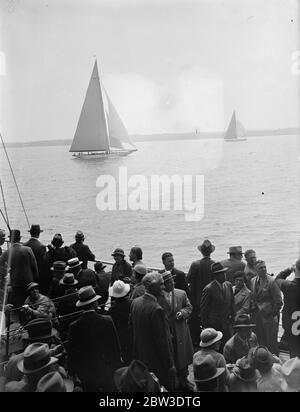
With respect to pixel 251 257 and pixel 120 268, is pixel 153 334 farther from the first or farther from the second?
pixel 120 268

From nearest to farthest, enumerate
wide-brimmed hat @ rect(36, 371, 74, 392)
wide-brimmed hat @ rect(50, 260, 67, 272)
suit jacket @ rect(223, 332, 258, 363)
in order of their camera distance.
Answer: wide-brimmed hat @ rect(36, 371, 74, 392)
suit jacket @ rect(223, 332, 258, 363)
wide-brimmed hat @ rect(50, 260, 67, 272)

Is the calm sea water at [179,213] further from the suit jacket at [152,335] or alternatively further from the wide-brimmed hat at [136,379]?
the wide-brimmed hat at [136,379]

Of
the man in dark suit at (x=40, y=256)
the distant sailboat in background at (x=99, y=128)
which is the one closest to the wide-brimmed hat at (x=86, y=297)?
the man in dark suit at (x=40, y=256)

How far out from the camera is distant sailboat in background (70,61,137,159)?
1275 inches

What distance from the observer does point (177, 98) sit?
13.8 m

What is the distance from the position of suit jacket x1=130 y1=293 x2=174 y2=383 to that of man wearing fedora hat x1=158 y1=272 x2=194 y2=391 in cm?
48

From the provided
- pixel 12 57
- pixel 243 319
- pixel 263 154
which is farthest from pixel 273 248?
pixel 263 154

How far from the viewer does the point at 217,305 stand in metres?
4.62

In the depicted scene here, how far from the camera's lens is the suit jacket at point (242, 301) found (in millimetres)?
4699

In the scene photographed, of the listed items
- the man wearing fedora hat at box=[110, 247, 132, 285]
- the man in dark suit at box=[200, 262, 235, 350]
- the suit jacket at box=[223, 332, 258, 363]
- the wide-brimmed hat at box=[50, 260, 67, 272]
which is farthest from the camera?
the man wearing fedora hat at box=[110, 247, 132, 285]

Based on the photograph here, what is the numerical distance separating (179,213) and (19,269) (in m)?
22.6

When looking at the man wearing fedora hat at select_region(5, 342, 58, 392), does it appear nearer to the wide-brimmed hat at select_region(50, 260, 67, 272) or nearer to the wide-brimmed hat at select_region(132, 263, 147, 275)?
the wide-brimmed hat at select_region(132, 263, 147, 275)

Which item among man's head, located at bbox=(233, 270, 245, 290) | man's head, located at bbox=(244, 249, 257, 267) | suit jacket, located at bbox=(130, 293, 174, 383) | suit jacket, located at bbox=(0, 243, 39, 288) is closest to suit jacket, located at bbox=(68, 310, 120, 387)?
suit jacket, located at bbox=(130, 293, 174, 383)
